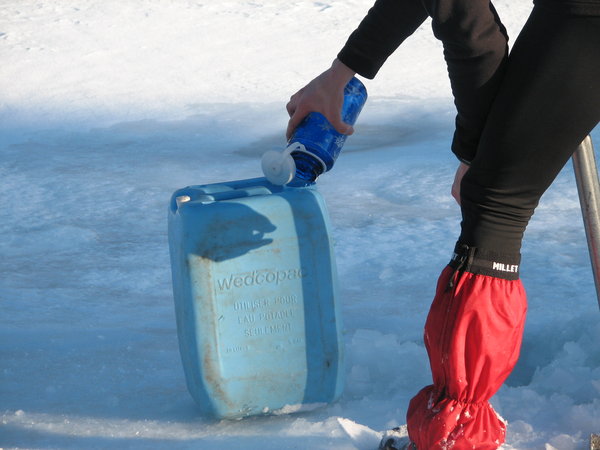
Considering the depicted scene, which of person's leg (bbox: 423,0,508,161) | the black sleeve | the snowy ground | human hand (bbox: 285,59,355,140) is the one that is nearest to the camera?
person's leg (bbox: 423,0,508,161)

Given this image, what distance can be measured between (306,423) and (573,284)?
0.82 m

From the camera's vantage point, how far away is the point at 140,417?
1.34m

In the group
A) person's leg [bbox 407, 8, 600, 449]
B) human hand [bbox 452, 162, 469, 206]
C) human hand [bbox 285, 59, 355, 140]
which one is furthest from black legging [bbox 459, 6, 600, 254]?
human hand [bbox 285, 59, 355, 140]

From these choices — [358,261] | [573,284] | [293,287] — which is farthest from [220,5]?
[293,287]

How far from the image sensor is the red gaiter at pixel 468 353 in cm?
95

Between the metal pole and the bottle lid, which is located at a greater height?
the bottle lid

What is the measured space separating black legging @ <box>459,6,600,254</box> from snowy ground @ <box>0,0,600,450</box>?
1.33 feet

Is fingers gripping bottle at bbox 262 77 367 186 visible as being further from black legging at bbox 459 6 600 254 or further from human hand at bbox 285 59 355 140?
black legging at bbox 459 6 600 254

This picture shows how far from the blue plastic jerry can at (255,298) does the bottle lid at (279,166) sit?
0.07 ft

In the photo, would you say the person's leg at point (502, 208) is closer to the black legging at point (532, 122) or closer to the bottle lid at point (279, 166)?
the black legging at point (532, 122)

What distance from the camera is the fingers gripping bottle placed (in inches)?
51.0

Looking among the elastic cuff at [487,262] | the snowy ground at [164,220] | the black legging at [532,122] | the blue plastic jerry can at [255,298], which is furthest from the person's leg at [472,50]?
the snowy ground at [164,220]

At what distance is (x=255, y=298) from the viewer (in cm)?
130

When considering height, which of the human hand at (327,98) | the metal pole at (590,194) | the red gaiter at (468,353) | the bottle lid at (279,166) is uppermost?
the human hand at (327,98)
